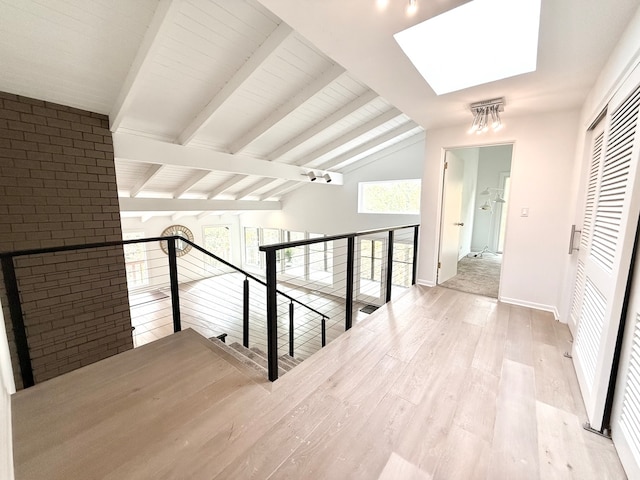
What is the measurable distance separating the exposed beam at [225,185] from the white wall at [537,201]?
4.06 metres

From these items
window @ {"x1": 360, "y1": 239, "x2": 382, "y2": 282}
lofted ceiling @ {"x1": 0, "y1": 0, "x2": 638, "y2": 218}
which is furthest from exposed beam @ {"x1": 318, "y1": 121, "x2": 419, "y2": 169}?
window @ {"x1": 360, "y1": 239, "x2": 382, "y2": 282}

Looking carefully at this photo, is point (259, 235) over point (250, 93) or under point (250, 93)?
under

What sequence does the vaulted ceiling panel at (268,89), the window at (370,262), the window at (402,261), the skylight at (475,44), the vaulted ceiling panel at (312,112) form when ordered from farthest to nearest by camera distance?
the window at (370,262) < the window at (402,261) < the vaulted ceiling panel at (312,112) < the vaulted ceiling panel at (268,89) < the skylight at (475,44)

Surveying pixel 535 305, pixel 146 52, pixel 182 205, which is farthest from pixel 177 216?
pixel 535 305

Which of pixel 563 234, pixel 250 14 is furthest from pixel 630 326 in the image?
pixel 250 14

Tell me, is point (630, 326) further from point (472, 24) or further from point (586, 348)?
point (472, 24)

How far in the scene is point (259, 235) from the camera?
9391mm

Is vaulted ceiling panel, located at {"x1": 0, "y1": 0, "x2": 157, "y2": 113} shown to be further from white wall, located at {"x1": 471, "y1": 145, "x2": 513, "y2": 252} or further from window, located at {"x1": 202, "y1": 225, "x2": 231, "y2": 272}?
window, located at {"x1": 202, "y1": 225, "x2": 231, "y2": 272}

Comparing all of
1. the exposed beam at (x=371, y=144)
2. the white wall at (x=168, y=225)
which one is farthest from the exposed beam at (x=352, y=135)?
the white wall at (x=168, y=225)

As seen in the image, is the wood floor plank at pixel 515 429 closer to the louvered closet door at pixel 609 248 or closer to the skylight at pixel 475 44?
the louvered closet door at pixel 609 248

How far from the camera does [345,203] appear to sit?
688cm

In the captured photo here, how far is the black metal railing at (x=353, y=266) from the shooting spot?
5.66 ft

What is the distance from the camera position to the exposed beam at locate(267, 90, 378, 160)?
11.8 feet

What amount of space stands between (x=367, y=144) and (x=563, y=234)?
12.0 feet
